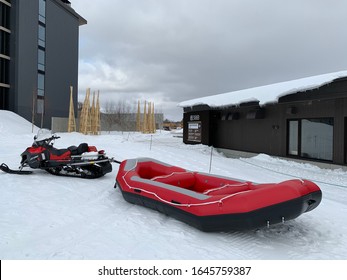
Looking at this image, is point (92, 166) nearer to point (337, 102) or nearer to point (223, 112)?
point (337, 102)

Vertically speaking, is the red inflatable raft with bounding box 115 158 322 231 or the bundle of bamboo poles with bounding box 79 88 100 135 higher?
the bundle of bamboo poles with bounding box 79 88 100 135

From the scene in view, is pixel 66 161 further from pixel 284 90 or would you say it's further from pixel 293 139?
pixel 293 139

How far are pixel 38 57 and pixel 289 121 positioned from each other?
24459mm

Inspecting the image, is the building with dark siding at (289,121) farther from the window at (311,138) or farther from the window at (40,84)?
the window at (40,84)

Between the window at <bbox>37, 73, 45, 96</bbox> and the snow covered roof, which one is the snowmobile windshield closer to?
the snow covered roof

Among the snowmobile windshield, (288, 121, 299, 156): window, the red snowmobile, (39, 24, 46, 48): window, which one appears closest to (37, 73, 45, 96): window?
(39, 24, 46, 48): window

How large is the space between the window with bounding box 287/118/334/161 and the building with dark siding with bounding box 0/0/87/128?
61.1 feet

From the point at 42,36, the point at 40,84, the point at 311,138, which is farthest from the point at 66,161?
the point at 42,36

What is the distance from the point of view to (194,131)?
15938mm

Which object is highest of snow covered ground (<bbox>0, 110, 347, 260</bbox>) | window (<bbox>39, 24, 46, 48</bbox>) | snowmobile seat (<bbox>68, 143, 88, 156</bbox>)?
window (<bbox>39, 24, 46, 48</bbox>)

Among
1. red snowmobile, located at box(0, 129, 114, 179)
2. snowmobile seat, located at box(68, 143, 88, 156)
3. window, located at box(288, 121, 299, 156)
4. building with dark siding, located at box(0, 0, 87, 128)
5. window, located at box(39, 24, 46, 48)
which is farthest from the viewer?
window, located at box(39, 24, 46, 48)

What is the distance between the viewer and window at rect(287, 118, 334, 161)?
9.27 m

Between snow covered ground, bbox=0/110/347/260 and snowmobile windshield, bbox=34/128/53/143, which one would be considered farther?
snowmobile windshield, bbox=34/128/53/143

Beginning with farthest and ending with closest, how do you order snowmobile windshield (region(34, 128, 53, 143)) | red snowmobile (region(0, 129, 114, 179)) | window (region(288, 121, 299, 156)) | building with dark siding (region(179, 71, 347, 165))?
window (region(288, 121, 299, 156))
building with dark siding (region(179, 71, 347, 165))
snowmobile windshield (region(34, 128, 53, 143))
red snowmobile (region(0, 129, 114, 179))
